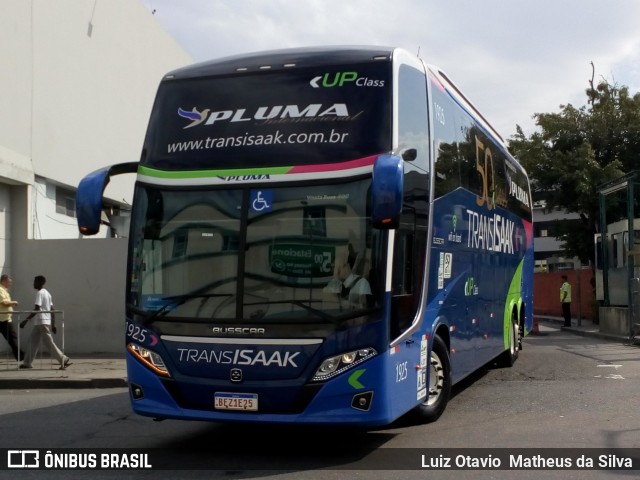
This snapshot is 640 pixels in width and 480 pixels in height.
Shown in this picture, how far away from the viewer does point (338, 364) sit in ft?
23.2

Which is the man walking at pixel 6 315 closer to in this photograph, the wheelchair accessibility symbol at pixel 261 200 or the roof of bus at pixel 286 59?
the roof of bus at pixel 286 59

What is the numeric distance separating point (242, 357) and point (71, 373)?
25.3ft

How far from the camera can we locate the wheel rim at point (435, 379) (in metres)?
9.15

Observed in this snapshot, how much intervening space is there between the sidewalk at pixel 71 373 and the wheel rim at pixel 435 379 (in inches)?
235

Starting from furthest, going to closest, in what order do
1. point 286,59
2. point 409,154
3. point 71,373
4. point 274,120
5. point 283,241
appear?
point 71,373 → point 286,59 → point 409,154 → point 274,120 → point 283,241

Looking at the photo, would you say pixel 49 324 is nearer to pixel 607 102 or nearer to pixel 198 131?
pixel 198 131

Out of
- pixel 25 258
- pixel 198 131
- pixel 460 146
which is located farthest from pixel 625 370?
pixel 25 258

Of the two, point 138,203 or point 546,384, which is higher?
point 138,203

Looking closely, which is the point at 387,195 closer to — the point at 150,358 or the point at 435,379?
the point at 150,358

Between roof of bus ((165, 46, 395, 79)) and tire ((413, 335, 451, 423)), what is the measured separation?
10.7 feet

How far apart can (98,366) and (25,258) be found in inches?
145

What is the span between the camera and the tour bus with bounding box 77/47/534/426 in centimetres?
711

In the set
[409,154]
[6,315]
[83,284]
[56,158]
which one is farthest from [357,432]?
[56,158]

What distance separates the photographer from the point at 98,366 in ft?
48.9
